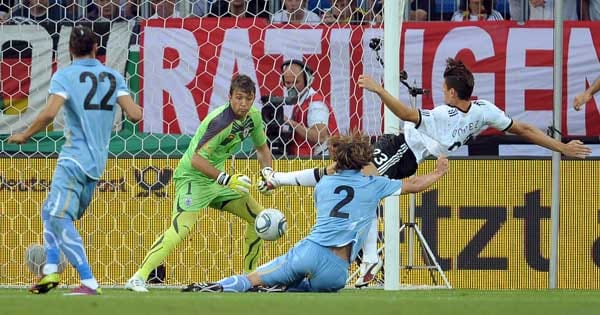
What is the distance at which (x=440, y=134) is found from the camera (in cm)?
1195

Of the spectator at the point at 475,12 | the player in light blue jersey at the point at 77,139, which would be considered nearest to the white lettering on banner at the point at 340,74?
the spectator at the point at 475,12

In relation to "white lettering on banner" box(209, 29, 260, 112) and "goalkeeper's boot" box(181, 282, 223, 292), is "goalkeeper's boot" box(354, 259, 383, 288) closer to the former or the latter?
"goalkeeper's boot" box(181, 282, 223, 292)

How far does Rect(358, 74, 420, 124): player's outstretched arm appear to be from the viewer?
10.9m

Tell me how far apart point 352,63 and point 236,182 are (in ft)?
9.00

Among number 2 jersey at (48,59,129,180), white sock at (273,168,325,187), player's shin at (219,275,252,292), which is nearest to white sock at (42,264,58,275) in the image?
number 2 jersey at (48,59,129,180)

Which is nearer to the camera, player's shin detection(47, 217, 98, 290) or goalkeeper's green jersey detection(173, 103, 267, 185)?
player's shin detection(47, 217, 98, 290)

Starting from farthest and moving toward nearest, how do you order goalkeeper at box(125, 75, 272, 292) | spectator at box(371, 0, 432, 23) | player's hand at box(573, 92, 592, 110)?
spectator at box(371, 0, 432, 23) → player's hand at box(573, 92, 592, 110) → goalkeeper at box(125, 75, 272, 292)

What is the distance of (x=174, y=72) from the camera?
14109mm

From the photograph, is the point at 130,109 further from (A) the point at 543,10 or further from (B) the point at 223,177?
(A) the point at 543,10

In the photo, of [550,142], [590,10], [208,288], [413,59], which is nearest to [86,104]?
[208,288]

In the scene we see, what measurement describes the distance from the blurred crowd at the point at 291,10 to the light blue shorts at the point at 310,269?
12.9 feet

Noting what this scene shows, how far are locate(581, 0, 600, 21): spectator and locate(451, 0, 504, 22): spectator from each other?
0.81 m

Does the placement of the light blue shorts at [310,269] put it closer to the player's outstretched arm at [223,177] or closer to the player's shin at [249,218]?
the player's outstretched arm at [223,177]

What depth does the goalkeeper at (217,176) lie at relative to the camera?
11.9 metres
